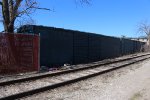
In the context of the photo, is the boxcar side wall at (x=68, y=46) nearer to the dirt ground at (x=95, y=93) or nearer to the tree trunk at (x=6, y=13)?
the tree trunk at (x=6, y=13)

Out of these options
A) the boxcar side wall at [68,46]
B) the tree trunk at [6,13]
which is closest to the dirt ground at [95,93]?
the boxcar side wall at [68,46]

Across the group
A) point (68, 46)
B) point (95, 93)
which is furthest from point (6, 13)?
point (95, 93)

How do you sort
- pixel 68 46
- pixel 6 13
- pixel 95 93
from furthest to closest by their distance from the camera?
pixel 68 46
pixel 6 13
pixel 95 93

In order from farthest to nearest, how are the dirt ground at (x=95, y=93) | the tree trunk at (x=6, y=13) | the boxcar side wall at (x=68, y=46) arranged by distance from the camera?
the boxcar side wall at (x=68, y=46), the tree trunk at (x=6, y=13), the dirt ground at (x=95, y=93)

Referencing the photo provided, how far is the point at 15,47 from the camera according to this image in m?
18.4

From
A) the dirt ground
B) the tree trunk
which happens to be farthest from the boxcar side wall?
the dirt ground

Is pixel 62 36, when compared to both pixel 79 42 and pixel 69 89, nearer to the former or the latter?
pixel 79 42

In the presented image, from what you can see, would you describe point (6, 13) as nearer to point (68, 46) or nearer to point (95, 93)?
point (68, 46)

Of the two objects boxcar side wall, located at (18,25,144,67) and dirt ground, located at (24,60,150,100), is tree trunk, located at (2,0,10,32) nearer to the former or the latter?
boxcar side wall, located at (18,25,144,67)

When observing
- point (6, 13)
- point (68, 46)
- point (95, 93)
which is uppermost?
point (6, 13)

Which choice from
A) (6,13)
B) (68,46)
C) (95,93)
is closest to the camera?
(95,93)

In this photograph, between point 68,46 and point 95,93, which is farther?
point 68,46

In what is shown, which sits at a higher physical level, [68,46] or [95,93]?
[68,46]

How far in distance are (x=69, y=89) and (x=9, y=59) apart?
21.5ft
